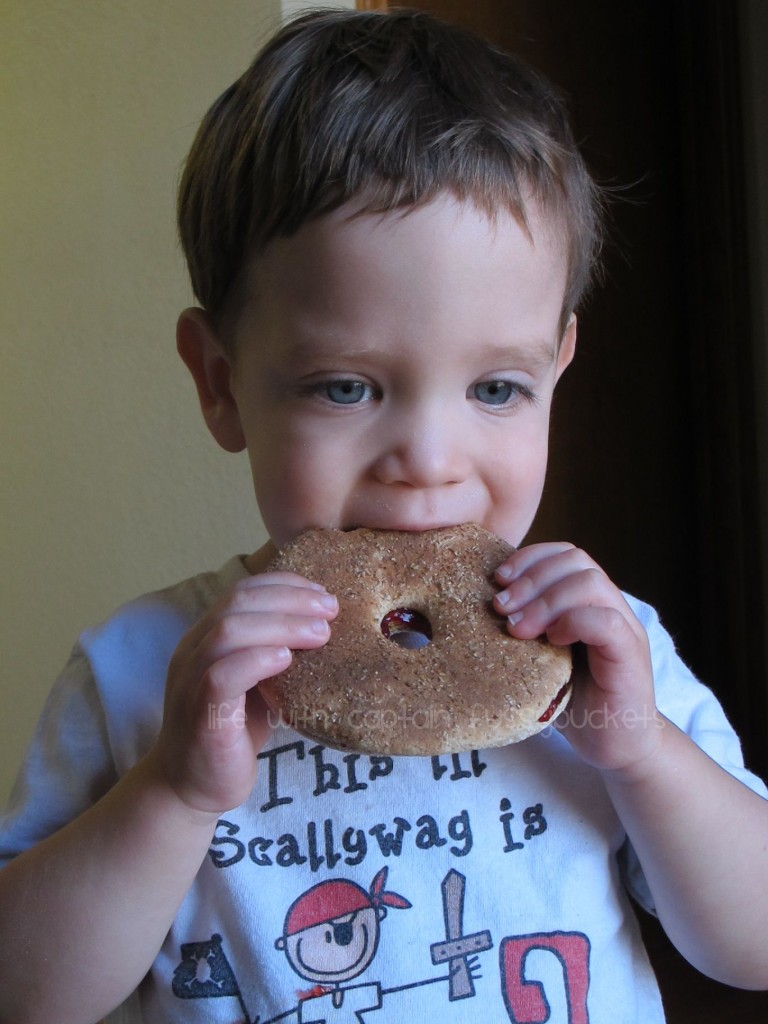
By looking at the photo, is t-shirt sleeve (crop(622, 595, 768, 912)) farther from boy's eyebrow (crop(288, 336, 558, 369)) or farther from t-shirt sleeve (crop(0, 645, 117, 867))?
t-shirt sleeve (crop(0, 645, 117, 867))

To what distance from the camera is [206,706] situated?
2.00ft

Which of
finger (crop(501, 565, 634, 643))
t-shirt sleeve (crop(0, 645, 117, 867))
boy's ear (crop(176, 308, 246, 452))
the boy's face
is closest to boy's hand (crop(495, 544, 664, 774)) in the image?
finger (crop(501, 565, 634, 643))

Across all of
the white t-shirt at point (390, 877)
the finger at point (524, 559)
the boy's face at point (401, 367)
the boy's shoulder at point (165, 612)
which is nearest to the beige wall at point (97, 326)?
the boy's shoulder at point (165, 612)

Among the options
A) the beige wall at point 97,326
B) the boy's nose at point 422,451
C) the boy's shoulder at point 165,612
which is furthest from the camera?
the beige wall at point 97,326

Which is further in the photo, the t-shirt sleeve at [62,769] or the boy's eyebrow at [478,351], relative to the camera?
the t-shirt sleeve at [62,769]

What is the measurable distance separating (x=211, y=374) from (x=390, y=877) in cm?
52

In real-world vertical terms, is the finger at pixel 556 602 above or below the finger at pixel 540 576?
below

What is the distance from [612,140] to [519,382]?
1.53 metres

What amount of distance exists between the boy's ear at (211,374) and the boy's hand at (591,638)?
1.12ft

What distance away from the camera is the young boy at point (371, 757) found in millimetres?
656

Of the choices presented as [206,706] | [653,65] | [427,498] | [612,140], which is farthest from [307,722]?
[653,65]

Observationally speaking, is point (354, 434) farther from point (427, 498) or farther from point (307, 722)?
point (307, 722)

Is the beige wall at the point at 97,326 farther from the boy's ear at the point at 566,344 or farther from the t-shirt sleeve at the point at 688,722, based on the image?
the t-shirt sleeve at the point at 688,722

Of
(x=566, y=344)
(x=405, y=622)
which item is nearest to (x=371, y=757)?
(x=405, y=622)
